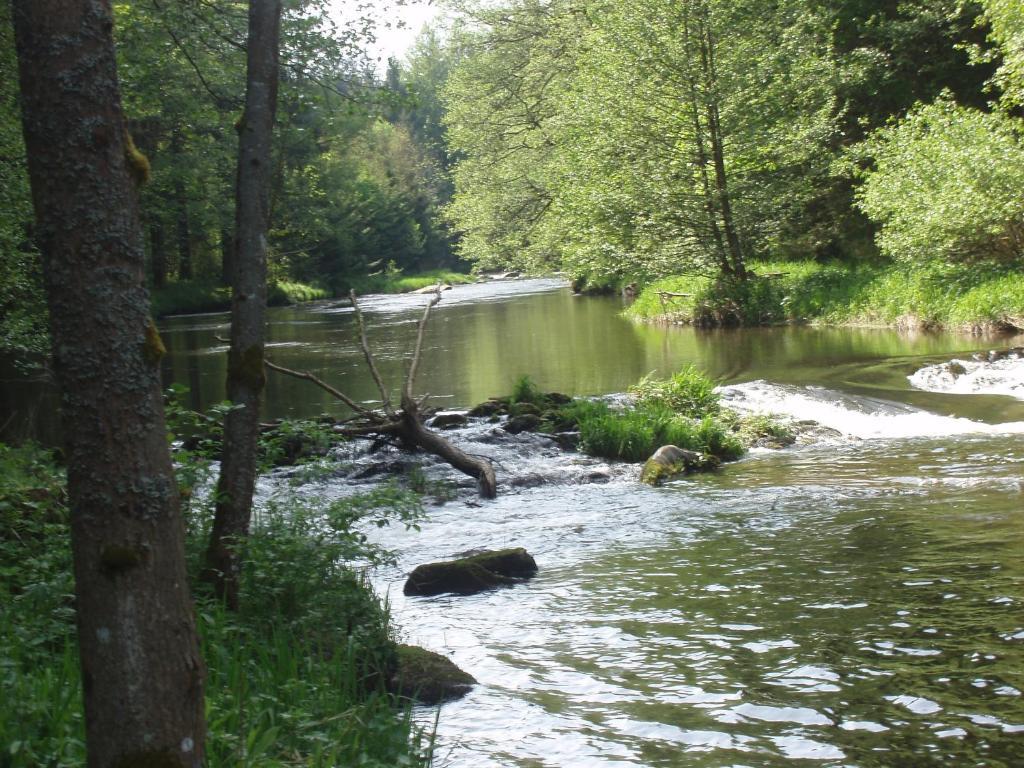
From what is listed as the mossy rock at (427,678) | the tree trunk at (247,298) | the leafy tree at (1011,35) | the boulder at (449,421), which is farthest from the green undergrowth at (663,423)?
the leafy tree at (1011,35)

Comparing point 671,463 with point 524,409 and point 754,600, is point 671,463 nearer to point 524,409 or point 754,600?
point 524,409

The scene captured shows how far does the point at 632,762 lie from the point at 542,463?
8.80 meters

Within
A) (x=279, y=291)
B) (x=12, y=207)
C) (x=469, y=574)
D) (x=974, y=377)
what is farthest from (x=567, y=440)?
(x=279, y=291)

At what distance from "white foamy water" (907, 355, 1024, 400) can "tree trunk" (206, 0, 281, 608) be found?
1308cm

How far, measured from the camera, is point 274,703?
184 inches

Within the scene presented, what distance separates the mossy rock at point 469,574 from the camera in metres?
8.38

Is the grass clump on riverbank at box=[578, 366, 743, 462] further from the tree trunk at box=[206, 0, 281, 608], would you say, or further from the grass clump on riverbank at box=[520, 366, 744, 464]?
the tree trunk at box=[206, 0, 281, 608]

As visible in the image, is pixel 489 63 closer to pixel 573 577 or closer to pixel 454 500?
pixel 454 500

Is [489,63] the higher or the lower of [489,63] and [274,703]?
the higher

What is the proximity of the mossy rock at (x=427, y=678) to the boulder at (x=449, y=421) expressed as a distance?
9683 millimetres

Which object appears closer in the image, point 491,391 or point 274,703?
point 274,703

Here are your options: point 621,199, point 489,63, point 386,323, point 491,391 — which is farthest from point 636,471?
point 489,63

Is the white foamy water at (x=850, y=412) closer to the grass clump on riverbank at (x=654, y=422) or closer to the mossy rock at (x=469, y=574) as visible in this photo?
the grass clump on riverbank at (x=654, y=422)

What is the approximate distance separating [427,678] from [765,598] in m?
2.83
